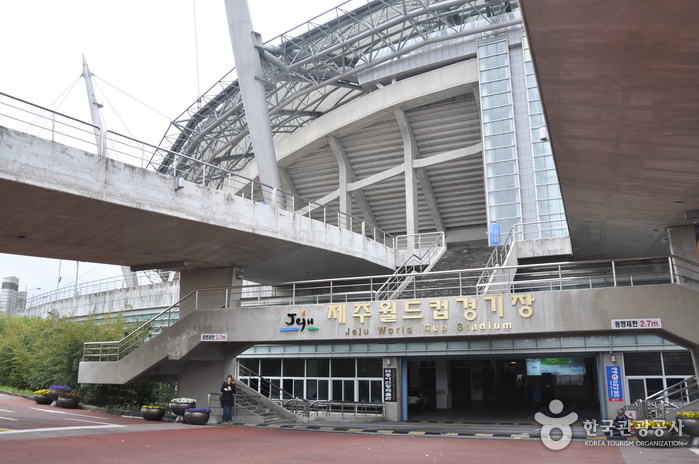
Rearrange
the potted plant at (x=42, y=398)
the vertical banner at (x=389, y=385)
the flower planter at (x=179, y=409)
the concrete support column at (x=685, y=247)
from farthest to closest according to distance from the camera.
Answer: the vertical banner at (x=389, y=385) → the potted plant at (x=42, y=398) → the flower planter at (x=179, y=409) → the concrete support column at (x=685, y=247)

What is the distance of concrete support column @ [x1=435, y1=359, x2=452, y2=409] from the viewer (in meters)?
32.8

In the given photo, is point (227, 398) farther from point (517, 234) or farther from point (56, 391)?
point (517, 234)

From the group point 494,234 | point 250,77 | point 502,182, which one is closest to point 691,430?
point 494,234

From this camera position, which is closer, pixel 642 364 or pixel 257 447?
pixel 257 447

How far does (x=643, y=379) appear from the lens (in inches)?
1005

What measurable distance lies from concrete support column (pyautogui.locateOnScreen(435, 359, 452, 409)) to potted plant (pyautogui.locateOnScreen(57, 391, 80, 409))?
1830cm

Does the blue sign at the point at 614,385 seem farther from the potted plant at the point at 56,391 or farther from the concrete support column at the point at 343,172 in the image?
the potted plant at the point at 56,391

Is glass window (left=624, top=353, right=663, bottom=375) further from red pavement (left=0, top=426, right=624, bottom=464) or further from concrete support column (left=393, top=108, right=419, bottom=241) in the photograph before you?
concrete support column (left=393, top=108, right=419, bottom=241)

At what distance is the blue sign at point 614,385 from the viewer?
25.3 m

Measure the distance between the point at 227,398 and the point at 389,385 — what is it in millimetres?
9562

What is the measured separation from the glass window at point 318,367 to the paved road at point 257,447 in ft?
43.7

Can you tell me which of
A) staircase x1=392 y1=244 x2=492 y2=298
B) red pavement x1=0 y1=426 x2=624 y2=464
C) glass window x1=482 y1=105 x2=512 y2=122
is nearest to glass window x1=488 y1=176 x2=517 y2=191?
glass window x1=482 y1=105 x2=512 y2=122

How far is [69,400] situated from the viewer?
80.7 feet

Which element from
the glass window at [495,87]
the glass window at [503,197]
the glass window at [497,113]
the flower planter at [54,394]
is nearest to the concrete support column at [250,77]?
the flower planter at [54,394]
